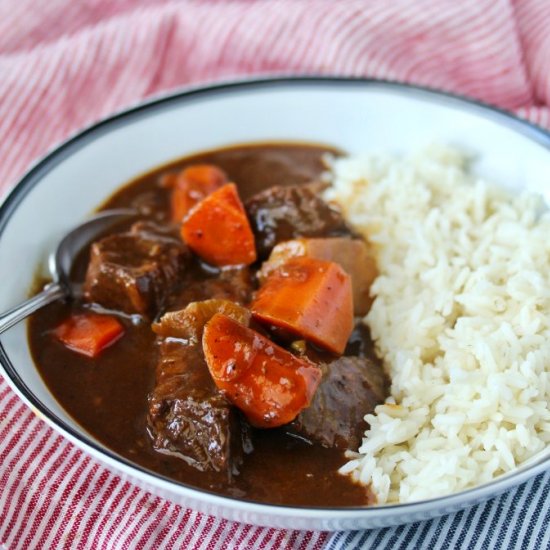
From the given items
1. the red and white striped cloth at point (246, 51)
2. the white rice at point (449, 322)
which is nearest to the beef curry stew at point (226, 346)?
the white rice at point (449, 322)

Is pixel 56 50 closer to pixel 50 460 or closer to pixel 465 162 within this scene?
pixel 465 162

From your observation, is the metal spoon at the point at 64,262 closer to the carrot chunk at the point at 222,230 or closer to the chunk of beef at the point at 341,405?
the carrot chunk at the point at 222,230

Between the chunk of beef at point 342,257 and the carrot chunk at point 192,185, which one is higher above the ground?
the carrot chunk at point 192,185

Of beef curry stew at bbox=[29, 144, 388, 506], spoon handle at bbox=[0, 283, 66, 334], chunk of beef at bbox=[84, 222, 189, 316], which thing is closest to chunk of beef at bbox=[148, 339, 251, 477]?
beef curry stew at bbox=[29, 144, 388, 506]

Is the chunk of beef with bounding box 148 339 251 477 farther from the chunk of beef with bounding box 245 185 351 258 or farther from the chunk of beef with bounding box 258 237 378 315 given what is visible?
the chunk of beef with bounding box 245 185 351 258

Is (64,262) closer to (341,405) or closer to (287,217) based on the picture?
(287,217)

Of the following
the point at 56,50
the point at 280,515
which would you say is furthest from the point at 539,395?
the point at 56,50
